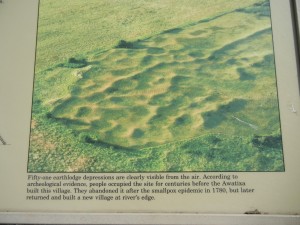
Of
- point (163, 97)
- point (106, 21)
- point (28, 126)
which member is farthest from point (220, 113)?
point (28, 126)

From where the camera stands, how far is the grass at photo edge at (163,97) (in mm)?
1581

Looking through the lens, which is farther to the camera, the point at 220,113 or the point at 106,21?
the point at 106,21

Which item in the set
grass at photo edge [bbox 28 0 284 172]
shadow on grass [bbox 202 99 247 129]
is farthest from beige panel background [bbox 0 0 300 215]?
shadow on grass [bbox 202 99 247 129]

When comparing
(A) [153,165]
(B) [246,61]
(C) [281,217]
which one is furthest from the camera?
(B) [246,61]

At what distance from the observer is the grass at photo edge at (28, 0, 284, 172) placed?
62.2 inches

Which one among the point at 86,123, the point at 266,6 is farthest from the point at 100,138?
the point at 266,6

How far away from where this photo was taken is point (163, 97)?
1.67 m

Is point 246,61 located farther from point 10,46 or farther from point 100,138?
point 10,46

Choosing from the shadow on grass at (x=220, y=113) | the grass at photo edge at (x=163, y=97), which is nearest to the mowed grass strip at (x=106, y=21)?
the grass at photo edge at (x=163, y=97)

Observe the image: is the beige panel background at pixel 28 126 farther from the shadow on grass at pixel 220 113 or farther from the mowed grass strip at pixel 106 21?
the shadow on grass at pixel 220 113

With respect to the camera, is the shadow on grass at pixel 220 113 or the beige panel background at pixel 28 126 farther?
the shadow on grass at pixel 220 113

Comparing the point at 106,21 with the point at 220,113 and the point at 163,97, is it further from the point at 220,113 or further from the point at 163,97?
the point at 220,113

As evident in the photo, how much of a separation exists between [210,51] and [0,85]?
1137 mm

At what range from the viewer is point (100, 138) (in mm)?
1623
